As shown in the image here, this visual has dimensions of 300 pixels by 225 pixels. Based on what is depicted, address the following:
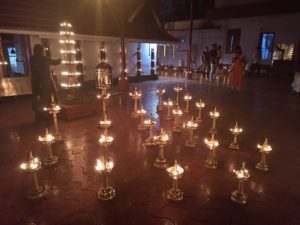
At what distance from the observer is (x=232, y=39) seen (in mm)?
22000

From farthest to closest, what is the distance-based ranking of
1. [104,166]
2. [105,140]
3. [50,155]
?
[50,155], [105,140], [104,166]

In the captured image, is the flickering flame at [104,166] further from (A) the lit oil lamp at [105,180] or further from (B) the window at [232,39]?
(B) the window at [232,39]

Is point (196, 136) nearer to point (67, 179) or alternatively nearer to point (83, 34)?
point (67, 179)

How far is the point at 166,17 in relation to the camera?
91.6 ft

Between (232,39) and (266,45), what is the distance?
335 cm

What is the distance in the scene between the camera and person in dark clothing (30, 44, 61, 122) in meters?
6.58

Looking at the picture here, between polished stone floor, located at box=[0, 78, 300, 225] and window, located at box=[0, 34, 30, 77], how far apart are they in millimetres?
4413

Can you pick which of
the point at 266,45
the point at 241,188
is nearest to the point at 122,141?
the point at 241,188

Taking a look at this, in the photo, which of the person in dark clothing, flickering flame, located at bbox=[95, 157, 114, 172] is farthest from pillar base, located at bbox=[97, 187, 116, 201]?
→ the person in dark clothing

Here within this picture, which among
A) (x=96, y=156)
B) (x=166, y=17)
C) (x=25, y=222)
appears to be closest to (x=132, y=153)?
(x=96, y=156)

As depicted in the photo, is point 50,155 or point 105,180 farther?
point 50,155

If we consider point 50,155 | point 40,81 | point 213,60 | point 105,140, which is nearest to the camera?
point 105,140

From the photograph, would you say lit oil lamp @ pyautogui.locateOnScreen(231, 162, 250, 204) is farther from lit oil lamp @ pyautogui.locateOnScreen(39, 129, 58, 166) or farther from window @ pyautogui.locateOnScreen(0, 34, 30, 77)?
window @ pyautogui.locateOnScreen(0, 34, 30, 77)

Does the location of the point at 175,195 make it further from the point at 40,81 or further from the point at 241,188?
the point at 40,81
